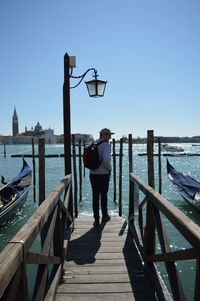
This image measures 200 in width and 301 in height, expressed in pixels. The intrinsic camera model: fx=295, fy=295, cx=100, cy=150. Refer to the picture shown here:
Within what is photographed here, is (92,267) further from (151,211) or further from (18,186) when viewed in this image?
(18,186)

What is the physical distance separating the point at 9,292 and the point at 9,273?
0.10 metres

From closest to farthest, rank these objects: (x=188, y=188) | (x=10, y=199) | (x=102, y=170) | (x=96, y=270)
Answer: (x=96, y=270) → (x=102, y=170) → (x=10, y=199) → (x=188, y=188)

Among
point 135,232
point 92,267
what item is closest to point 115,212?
point 135,232

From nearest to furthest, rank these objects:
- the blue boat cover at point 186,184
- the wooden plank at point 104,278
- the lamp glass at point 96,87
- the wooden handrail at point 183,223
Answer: the wooden handrail at point 183,223
the wooden plank at point 104,278
the lamp glass at point 96,87
the blue boat cover at point 186,184

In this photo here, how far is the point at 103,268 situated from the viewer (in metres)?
2.98

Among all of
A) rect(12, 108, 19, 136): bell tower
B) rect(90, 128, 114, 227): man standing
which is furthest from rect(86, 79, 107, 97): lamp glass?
rect(12, 108, 19, 136): bell tower

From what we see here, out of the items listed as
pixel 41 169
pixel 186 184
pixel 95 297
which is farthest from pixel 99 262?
pixel 186 184

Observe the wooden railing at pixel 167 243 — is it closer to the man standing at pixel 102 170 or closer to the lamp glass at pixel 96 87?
the man standing at pixel 102 170

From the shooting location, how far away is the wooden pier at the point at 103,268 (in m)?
2.49

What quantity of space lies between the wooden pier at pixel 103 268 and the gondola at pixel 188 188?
499cm

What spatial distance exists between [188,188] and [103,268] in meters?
7.46

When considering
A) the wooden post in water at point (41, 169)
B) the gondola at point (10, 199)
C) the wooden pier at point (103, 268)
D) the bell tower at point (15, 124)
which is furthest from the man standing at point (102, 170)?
the bell tower at point (15, 124)

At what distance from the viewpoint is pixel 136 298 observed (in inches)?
95.0

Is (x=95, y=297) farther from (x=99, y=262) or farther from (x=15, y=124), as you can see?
(x=15, y=124)
